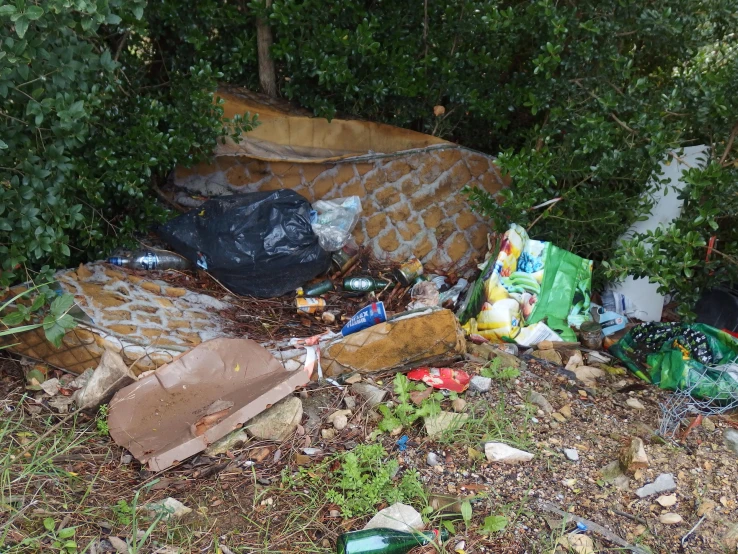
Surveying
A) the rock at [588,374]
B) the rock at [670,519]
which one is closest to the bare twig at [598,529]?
the rock at [670,519]

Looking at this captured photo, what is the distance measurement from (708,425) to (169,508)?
7.31 feet

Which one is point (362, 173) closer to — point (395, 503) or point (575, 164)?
point (575, 164)

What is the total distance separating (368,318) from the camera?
3.05 meters

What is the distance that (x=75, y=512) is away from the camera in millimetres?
2219

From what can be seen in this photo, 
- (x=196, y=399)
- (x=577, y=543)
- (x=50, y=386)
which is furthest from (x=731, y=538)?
(x=50, y=386)

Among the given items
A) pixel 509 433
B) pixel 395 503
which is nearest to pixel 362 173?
pixel 509 433

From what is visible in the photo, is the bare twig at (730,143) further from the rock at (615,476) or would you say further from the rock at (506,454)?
the rock at (506,454)

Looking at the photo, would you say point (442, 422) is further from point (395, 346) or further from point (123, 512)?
point (123, 512)

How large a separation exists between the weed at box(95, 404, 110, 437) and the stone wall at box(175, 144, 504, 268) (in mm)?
1767

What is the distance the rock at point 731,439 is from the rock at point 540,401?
72 cm

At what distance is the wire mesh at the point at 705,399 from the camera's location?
288cm

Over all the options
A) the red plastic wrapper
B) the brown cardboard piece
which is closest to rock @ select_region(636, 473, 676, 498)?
the red plastic wrapper

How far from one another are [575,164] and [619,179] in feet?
0.82

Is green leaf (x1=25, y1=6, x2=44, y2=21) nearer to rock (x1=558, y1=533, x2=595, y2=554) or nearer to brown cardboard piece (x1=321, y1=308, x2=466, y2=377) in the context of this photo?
brown cardboard piece (x1=321, y1=308, x2=466, y2=377)
